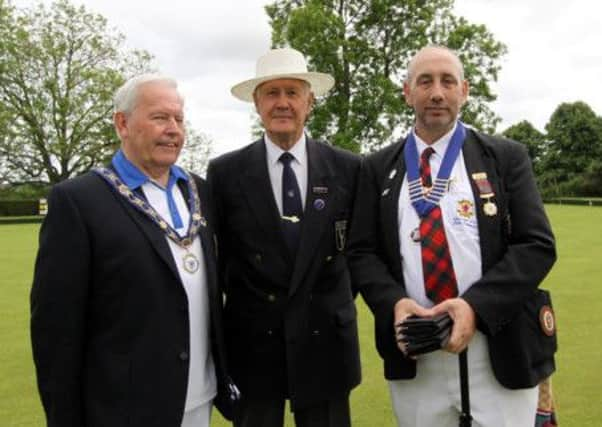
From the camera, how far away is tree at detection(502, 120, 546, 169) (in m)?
71.4

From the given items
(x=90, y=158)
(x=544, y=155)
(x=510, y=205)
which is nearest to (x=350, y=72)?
(x=90, y=158)

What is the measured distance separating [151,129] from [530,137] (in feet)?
251

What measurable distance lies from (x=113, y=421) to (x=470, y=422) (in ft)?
5.28

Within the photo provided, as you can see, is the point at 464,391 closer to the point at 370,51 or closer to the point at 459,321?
the point at 459,321

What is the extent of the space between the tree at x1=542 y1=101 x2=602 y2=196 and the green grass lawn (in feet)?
172

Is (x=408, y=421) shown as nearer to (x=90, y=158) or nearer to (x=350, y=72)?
(x=350, y=72)

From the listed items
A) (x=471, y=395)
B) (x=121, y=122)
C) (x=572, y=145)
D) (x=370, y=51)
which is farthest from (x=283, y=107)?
(x=572, y=145)

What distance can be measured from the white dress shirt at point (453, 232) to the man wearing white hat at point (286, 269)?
66 cm

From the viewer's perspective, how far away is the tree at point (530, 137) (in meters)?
71.4

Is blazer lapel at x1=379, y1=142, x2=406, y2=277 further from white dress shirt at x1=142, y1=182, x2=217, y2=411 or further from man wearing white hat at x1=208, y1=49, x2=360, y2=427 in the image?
white dress shirt at x1=142, y1=182, x2=217, y2=411

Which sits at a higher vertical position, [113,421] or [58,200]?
[58,200]

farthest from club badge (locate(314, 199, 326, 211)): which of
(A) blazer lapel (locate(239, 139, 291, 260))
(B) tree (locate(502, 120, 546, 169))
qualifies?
(B) tree (locate(502, 120, 546, 169))

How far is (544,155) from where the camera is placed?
225ft

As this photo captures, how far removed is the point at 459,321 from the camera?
2844mm
